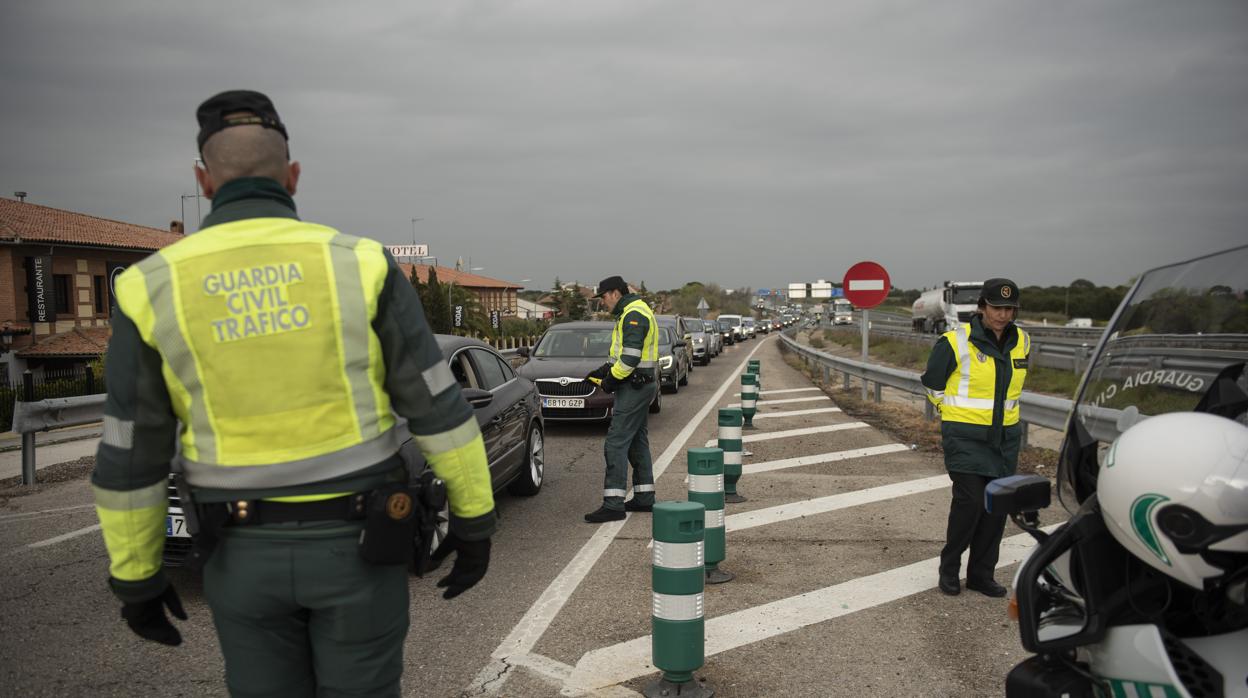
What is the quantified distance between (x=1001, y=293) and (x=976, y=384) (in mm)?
554

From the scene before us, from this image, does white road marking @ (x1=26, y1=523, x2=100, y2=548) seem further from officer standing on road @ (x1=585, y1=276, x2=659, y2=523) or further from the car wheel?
officer standing on road @ (x1=585, y1=276, x2=659, y2=523)

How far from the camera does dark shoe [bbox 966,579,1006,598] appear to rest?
518 cm

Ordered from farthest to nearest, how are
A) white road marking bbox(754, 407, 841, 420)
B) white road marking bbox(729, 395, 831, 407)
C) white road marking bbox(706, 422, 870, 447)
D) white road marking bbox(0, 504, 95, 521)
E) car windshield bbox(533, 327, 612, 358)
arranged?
white road marking bbox(729, 395, 831, 407) < white road marking bbox(754, 407, 841, 420) < car windshield bbox(533, 327, 612, 358) < white road marking bbox(706, 422, 870, 447) < white road marking bbox(0, 504, 95, 521)

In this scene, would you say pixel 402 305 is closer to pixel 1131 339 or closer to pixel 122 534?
pixel 122 534

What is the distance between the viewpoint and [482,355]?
7.91 metres

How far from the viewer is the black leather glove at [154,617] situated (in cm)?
222

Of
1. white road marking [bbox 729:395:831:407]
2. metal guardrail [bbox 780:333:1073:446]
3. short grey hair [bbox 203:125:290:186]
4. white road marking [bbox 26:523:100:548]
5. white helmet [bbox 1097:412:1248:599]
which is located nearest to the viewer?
white helmet [bbox 1097:412:1248:599]

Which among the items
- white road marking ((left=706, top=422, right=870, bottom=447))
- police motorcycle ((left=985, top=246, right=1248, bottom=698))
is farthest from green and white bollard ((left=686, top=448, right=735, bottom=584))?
white road marking ((left=706, top=422, right=870, bottom=447))

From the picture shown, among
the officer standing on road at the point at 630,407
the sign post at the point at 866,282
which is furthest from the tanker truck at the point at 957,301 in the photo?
the officer standing on road at the point at 630,407

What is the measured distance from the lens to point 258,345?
2.09m

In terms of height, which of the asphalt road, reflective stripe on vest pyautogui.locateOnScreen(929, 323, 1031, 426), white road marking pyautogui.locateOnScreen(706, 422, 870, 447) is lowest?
white road marking pyautogui.locateOnScreen(706, 422, 870, 447)

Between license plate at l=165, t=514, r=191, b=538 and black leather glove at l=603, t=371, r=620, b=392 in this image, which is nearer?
license plate at l=165, t=514, r=191, b=538

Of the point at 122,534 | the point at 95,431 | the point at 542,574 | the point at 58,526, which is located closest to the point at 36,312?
the point at 95,431

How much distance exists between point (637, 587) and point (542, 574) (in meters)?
0.70
